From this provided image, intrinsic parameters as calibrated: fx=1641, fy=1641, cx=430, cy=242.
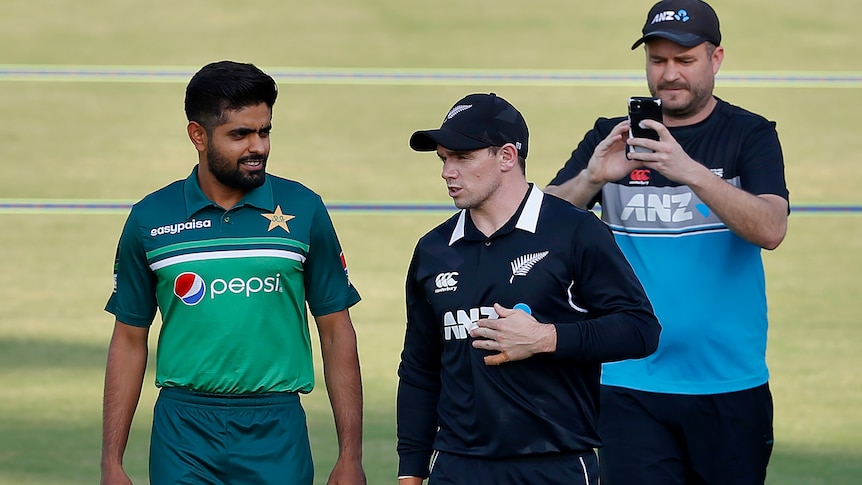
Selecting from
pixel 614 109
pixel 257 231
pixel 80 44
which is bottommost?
pixel 257 231

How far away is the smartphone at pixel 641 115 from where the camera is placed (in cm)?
557

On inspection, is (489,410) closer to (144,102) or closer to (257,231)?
(257,231)

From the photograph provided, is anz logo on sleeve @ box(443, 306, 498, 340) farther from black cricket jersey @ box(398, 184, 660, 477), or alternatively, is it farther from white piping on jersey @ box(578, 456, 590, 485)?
white piping on jersey @ box(578, 456, 590, 485)

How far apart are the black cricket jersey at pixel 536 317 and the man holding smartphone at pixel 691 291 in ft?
3.13

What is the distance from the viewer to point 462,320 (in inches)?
189

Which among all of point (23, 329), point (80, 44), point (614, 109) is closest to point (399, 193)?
point (614, 109)

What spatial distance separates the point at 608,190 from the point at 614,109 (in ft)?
34.4

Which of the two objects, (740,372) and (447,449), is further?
(740,372)

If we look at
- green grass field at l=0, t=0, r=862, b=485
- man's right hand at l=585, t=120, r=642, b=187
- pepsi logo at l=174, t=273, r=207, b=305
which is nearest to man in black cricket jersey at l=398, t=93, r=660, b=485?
pepsi logo at l=174, t=273, r=207, b=305

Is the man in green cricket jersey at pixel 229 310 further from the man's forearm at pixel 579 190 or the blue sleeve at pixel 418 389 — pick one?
the man's forearm at pixel 579 190

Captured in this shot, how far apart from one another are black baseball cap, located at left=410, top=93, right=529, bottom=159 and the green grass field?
3796 millimetres

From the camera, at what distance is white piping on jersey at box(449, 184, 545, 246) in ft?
15.9

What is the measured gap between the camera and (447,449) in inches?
192

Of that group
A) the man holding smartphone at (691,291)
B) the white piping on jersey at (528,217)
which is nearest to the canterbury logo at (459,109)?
the white piping on jersey at (528,217)
